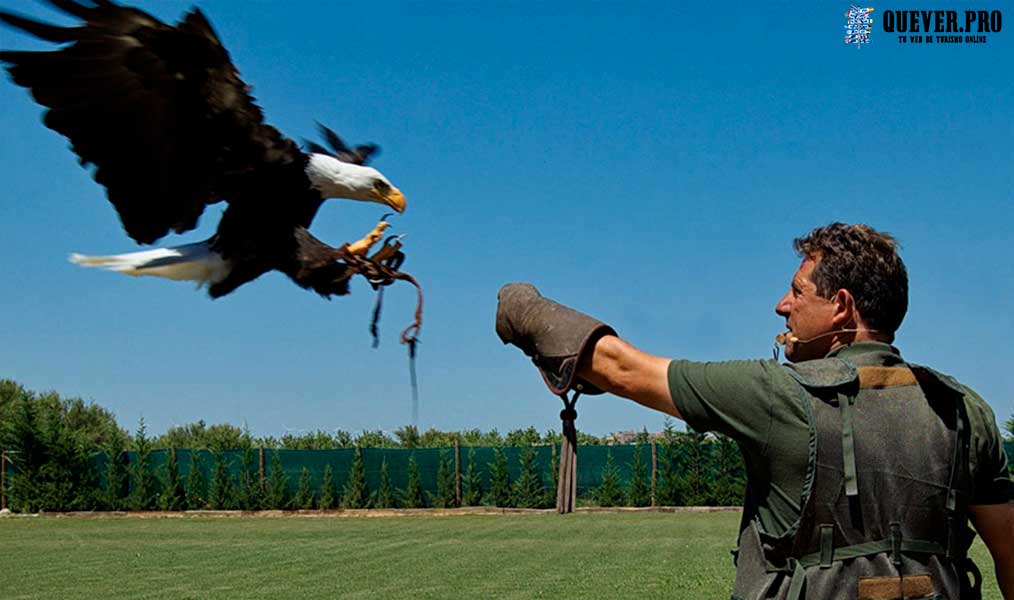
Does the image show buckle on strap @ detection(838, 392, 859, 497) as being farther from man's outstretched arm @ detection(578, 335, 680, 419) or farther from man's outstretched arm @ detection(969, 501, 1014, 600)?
man's outstretched arm @ detection(969, 501, 1014, 600)

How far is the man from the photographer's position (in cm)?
213

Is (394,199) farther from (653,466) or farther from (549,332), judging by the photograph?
(653,466)

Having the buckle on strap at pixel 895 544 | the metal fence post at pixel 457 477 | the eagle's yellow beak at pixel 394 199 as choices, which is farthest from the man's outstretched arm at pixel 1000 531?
the metal fence post at pixel 457 477

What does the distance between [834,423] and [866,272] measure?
1.15ft

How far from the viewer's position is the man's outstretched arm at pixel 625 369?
6.96 feet

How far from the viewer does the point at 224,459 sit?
23094 millimetres

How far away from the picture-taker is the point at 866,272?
2.29m

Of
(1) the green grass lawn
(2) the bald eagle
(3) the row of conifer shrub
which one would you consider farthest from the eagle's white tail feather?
(3) the row of conifer shrub

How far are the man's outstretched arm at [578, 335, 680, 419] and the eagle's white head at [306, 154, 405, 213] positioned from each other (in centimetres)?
73

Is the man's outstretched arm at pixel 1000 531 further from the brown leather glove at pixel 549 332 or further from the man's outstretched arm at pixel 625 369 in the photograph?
the brown leather glove at pixel 549 332

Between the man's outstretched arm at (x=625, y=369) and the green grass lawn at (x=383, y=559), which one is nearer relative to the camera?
the man's outstretched arm at (x=625, y=369)

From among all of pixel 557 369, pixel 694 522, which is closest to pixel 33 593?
pixel 557 369

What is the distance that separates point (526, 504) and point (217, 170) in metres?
19.7

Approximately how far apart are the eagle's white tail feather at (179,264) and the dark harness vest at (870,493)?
135 cm
